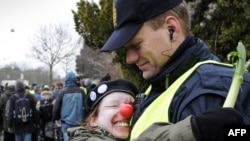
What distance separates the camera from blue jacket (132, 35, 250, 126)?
171 cm

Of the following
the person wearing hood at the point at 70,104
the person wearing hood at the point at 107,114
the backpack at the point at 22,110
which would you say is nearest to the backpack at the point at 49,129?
the backpack at the point at 22,110

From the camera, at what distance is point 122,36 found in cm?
202

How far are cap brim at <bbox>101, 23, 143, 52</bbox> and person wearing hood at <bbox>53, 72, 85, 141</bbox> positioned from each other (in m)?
6.95

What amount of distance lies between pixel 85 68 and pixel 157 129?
4164cm

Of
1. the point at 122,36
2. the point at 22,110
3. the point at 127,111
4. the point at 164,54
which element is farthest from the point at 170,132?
the point at 22,110

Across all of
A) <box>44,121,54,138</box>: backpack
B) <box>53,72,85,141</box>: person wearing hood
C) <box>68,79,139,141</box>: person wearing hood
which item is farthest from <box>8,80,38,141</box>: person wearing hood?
<box>68,79,139,141</box>: person wearing hood

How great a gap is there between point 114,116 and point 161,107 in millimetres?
1185

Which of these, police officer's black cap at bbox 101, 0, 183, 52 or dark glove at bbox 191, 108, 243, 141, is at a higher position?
police officer's black cap at bbox 101, 0, 183, 52

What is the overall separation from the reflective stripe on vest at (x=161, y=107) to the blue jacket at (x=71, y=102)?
23.0 ft

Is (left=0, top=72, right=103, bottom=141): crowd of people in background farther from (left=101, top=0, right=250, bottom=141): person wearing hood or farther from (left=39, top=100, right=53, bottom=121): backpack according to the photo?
(left=101, top=0, right=250, bottom=141): person wearing hood

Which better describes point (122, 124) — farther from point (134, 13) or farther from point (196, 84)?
point (196, 84)

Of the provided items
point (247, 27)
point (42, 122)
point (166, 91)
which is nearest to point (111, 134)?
point (166, 91)

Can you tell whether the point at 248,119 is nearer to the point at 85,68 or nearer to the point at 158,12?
the point at 158,12

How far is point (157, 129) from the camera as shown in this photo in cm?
172
